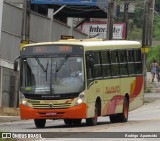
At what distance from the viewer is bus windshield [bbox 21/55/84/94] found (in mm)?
25641

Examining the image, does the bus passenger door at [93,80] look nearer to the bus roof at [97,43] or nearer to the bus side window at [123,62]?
the bus roof at [97,43]

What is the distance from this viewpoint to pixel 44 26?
44.6 meters

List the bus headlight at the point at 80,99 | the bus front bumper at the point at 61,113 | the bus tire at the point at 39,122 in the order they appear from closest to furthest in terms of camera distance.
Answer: the bus front bumper at the point at 61,113, the bus headlight at the point at 80,99, the bus tire at the point at 39,122

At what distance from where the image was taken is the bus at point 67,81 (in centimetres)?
2552

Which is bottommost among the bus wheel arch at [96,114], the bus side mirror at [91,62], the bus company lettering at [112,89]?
the bus wheel arch at [96,114]

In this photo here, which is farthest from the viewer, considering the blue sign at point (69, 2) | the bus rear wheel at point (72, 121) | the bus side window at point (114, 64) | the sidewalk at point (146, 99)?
the blue sign at point (69, 2)

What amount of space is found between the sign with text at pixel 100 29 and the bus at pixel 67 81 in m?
30.4

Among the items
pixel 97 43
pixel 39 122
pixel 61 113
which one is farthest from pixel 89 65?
pixel 39 122

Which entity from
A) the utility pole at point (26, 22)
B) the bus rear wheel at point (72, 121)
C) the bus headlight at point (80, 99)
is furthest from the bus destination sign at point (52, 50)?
the utility pole at point (26, 22)

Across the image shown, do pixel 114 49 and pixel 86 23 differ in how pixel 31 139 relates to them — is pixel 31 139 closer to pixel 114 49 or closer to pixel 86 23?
pixel 114 49

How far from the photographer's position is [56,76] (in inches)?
1014

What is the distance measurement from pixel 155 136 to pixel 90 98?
220 inches

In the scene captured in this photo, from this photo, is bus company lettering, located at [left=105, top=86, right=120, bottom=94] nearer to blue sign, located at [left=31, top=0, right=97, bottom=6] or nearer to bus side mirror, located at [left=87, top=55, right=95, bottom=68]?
bus side mirror, located at [left=87, top=55, right=95, bottom=68]

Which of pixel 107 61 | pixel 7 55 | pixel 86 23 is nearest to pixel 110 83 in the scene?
pixel 107 61
